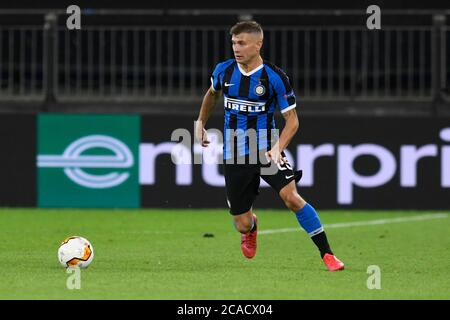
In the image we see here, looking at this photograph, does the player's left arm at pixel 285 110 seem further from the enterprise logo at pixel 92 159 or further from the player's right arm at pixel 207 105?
the enterprise logo at pixel 92 159

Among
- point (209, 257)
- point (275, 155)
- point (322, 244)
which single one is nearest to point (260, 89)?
point (275, 155)

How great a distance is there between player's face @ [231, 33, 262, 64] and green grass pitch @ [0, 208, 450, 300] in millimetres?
1602

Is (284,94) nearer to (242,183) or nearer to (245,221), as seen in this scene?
(242,183)

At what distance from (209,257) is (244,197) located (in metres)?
0.83

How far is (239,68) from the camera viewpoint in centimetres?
964

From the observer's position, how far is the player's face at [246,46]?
30.8ft

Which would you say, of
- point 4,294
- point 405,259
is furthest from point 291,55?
point 4,294

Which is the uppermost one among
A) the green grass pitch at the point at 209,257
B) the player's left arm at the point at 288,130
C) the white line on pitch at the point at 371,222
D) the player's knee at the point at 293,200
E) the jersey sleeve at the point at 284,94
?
the jersey sleeve at the point at 284,94

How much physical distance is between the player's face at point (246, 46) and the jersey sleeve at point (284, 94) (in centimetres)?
27

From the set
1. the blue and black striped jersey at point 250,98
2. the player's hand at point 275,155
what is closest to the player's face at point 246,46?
the blue and black striped jersey at point 250,98

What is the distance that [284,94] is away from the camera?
9.43 metres

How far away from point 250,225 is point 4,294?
2.73 meters

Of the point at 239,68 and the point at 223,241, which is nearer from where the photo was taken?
the point at 239,68

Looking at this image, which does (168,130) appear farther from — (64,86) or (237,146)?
(237,146)
